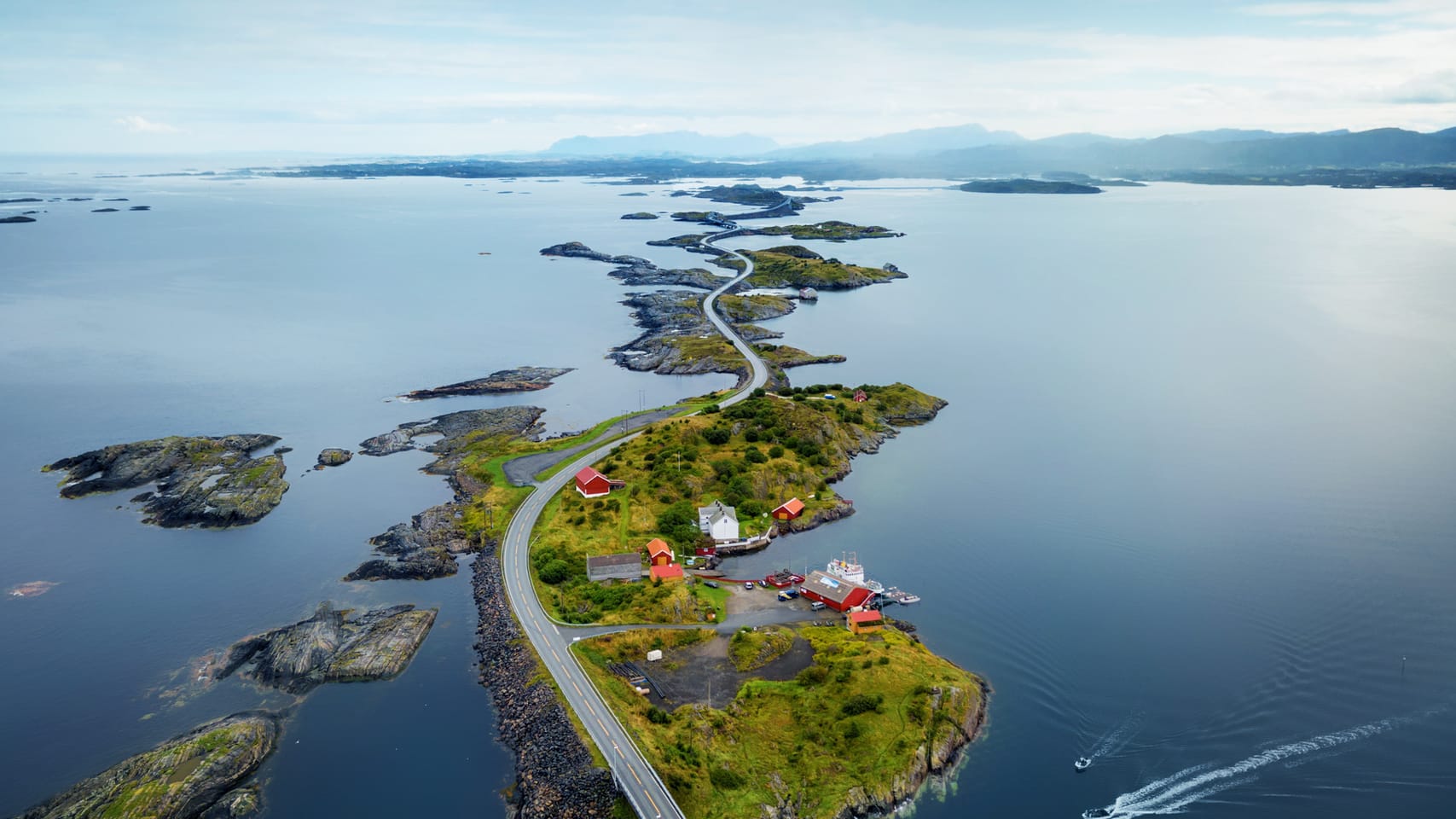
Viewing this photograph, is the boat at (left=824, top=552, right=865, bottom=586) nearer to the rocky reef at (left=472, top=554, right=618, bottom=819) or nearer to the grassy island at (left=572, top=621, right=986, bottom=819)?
the grassy island at (left=572, top=621, right=986, bottom=819)

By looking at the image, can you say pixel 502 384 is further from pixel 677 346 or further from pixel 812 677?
pixel 812 677

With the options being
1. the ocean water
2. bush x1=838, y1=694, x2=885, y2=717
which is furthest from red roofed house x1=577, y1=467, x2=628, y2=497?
bush x1=838, y1=694, x2=885, y2=717

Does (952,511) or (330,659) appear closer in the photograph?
(330,659)

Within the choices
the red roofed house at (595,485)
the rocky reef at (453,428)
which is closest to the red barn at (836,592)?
the red roofed house at (595,485)

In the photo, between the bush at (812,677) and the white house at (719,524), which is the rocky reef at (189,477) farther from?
the bush at (812,677)

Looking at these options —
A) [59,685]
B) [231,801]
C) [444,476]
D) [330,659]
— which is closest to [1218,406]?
[444,476]

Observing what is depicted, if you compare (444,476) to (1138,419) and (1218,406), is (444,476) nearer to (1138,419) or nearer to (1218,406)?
(1138,419)

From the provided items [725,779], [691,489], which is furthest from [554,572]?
[725,779]
